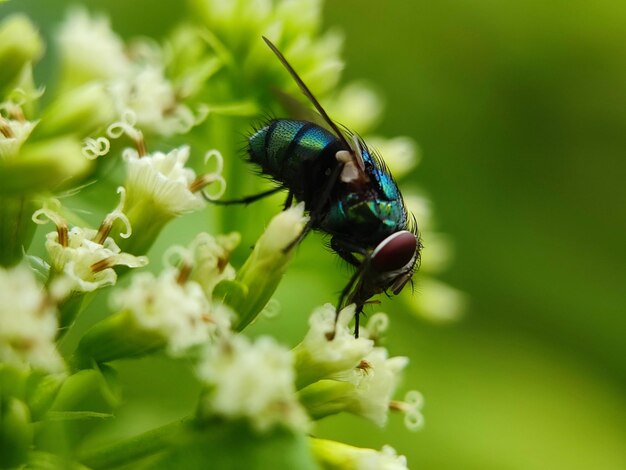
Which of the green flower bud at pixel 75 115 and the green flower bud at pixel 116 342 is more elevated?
the green flower bud at pixel 75 115

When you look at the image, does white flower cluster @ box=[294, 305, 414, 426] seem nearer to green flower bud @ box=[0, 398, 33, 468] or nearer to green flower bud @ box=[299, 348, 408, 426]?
green flower bud @ box=[299, 348, 408, 426]

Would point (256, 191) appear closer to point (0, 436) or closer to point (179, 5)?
point (0, 436)

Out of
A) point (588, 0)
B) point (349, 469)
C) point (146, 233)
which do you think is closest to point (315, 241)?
point (146, 233)

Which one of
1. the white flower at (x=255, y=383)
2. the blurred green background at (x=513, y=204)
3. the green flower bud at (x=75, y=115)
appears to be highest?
the blurred green background at (x=513, y=204)

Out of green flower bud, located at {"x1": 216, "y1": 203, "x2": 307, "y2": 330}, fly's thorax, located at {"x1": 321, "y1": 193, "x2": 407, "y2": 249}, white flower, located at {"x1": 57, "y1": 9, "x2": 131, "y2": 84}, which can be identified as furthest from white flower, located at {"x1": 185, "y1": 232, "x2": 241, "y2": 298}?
white flower, located at {"x1": 57, "y1": 9, "x2": 131, "y2": 84}

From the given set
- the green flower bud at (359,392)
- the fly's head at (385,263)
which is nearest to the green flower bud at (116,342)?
the green flower bud at (359,392)

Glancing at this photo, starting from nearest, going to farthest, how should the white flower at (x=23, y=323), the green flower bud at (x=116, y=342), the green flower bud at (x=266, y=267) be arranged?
1. the white flower at (x=23, y=323)
2. the green flower bud at (x=116, y=342)
3. the green flower bud at (x=266, y=267)

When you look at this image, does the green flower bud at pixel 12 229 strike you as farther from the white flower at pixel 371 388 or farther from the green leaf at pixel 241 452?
the white flower at pixel 371 388
